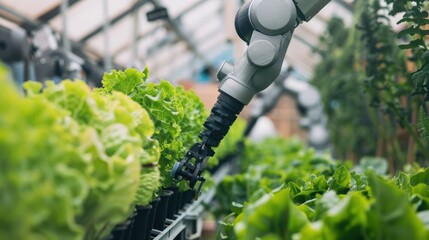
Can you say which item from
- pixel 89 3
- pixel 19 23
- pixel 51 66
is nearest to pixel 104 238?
pixel 51 66

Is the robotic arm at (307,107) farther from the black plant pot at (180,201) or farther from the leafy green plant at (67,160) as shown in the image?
the leafy green plant at (67,160)

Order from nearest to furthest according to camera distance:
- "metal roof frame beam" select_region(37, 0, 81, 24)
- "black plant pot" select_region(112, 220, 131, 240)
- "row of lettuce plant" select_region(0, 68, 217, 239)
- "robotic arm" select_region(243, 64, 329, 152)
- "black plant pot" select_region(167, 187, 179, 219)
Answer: "row of lettuce plant" select_region(0, 68, 217, 239), "black plant pot" select_region(112, 220, 131, 240), "black plant pot" select_region(167, 187, 179, 219), "metal roof frame beam" select_region(37, 0, 81, 24), "robotic arm" select_region(243, 64, 329, 152)

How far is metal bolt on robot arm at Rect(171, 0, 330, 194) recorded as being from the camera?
2484 mm

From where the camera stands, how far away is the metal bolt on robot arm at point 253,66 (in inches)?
97.8

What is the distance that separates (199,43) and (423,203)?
58.4 ft

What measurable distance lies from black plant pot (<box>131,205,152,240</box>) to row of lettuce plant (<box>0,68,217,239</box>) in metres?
0.21

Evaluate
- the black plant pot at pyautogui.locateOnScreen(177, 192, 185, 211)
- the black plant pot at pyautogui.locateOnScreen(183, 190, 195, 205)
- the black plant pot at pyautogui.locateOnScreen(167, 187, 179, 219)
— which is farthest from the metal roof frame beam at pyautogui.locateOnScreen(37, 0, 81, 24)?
the black plant pot at pyautogui.locateOnScreen(167, 187, 179, 219)

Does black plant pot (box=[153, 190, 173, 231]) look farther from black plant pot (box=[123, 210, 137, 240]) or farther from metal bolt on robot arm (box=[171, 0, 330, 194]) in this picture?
black plant pot (box=[123, 210, 137, 240])

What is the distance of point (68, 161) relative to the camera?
1.33m

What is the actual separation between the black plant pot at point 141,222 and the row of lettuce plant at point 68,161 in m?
0.21

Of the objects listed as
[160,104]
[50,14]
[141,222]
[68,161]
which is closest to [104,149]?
[68,161]

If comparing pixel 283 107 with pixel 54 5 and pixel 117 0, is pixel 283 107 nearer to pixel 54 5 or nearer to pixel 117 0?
pixel 117 0

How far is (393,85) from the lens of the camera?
14.6 ft

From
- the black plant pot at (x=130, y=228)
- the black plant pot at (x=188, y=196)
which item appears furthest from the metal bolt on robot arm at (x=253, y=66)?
the black plant pot at (x=188, y=196)
